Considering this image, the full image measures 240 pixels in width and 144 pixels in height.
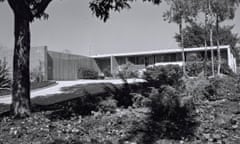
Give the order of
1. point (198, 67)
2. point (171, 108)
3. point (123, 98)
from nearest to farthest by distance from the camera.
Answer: point (171, 108) < point (123, 98) < point (198, 67)

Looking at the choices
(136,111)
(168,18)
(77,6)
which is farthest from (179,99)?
(168,18)

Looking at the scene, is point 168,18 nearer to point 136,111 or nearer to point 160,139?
point 136,111

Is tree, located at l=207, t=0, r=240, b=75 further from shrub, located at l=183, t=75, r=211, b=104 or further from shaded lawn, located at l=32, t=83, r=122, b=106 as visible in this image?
shrub, located at l=183, t=75, r=211, b=104

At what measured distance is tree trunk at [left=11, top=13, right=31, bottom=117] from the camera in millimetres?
4621

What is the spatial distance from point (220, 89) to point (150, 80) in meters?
2.28

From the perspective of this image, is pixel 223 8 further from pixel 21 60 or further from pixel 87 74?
pixel 21 60

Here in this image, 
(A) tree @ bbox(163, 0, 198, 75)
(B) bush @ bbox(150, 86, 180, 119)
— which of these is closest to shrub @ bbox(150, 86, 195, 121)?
(B) bush @ bbox(150, 86, 180, 119)

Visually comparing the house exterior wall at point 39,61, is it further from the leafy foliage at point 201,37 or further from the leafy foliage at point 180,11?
the leafy foliage at point 201,37

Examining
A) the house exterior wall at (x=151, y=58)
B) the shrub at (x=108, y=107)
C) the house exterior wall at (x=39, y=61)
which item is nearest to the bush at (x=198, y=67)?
the house exterior wall at (x=151, y=58)

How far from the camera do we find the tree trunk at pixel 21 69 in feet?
15.2

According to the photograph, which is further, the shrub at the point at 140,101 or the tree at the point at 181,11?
the tree at the point at 181,11

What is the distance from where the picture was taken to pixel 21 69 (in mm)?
4660

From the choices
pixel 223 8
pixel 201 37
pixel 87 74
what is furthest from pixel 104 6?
pixel 201 37

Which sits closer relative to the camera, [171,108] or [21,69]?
[171,108]
